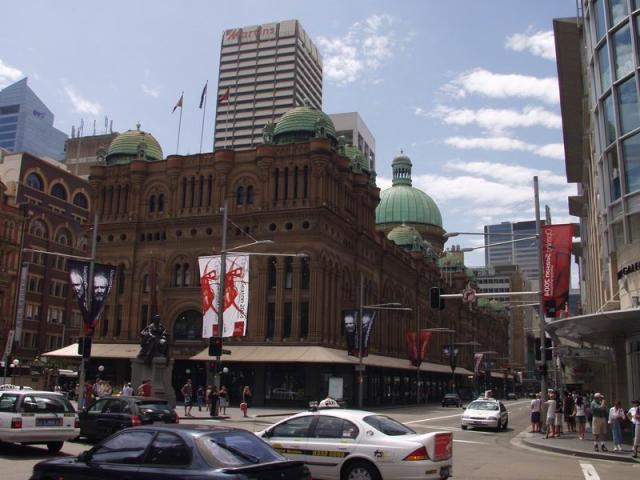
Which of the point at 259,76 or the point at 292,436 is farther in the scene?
the point at 259,76

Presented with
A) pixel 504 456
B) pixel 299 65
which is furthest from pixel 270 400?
pixel 299 65

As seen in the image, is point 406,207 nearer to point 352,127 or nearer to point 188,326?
point 352,127

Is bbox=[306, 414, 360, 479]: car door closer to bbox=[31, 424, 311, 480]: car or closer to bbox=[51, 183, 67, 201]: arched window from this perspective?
bbox=[31, 424, 311, 480]: car

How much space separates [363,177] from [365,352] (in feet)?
69.8

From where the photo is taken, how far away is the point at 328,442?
45.1 ft

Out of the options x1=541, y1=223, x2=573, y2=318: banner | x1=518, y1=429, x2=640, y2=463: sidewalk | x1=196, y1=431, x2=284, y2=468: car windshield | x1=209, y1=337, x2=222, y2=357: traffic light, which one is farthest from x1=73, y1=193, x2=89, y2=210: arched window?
x1=196, y1=431, x2=284, y2=468: car windshield

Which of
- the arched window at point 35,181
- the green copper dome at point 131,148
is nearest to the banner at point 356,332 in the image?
the green copper dome at point 131,148

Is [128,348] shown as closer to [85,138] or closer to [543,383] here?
[543,383]

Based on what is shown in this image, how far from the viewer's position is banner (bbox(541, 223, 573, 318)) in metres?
31.5

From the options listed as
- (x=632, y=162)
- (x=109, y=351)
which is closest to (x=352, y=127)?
(x=109, y=351)

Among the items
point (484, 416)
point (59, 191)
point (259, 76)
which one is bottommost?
point (484, 416)

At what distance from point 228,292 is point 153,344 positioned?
9.54 meters

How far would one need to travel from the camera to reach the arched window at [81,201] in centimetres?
9431

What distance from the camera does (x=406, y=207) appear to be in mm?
111000
